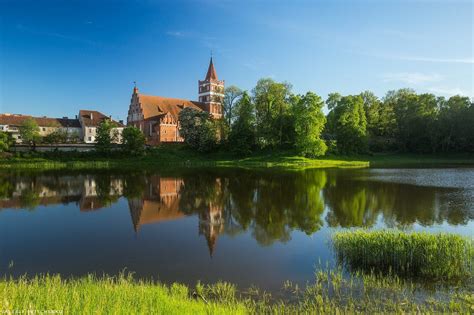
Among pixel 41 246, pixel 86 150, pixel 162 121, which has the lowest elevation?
pixel 41 246

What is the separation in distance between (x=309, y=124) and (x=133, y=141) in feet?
101

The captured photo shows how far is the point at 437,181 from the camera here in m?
33.2

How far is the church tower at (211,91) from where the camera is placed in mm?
96688

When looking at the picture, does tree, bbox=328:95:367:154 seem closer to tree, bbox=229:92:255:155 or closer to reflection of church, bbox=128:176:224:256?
tree, bbox=229:92:255:155

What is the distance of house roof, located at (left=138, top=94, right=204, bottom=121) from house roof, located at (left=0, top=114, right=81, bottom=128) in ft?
59.2

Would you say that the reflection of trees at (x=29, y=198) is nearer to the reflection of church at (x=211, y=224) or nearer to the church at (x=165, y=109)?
the reflection of church at (x=211, y=224)

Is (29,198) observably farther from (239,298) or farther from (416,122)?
(416,122)

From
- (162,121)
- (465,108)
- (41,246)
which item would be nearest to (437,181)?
(41,246)

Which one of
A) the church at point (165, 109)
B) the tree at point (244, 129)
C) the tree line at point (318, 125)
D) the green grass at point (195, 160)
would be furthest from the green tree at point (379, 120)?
the church at point (165, 109)

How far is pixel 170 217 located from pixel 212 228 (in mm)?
3526

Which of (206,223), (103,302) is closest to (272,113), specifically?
(206,223)

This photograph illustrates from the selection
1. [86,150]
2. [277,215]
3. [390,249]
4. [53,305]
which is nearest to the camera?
[53,305]

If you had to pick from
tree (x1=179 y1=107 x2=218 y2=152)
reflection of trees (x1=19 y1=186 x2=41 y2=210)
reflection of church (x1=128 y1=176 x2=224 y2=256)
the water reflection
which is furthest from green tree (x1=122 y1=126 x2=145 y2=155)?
reflection of church (x1=128 y1=176 x2=224 y2=256)

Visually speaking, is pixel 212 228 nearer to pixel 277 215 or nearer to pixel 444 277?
pixel 277 215
